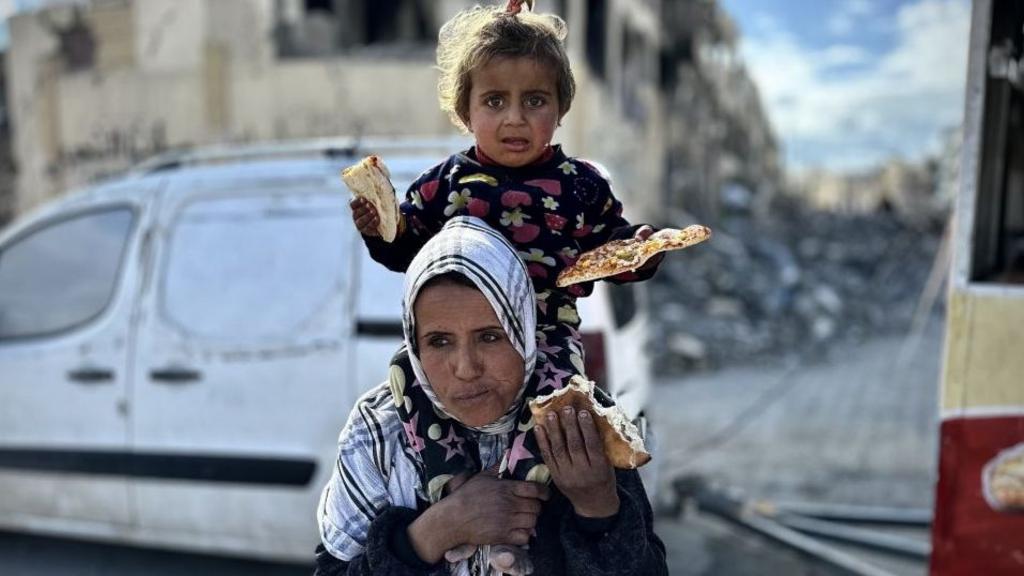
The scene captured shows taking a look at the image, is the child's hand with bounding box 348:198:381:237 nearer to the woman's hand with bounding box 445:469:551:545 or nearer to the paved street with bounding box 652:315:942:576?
the woman's hand with bounding box 445:469:551:545

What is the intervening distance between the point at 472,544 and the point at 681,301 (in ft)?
36.2

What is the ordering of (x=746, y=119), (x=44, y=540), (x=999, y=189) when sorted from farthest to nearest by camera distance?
(x=746, y=119)
(x=44, y=540)
(x=999, y=189)

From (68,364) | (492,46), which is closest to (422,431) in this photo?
(492,46)

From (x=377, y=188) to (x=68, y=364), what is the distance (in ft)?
9.38

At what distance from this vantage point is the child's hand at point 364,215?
1.34 metres

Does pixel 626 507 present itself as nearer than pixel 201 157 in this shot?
Yes

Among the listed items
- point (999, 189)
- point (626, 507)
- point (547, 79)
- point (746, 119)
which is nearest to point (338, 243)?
point (547, 79)

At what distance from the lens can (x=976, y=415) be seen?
2324 millimetres

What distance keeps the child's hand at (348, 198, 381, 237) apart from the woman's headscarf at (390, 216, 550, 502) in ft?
0.37

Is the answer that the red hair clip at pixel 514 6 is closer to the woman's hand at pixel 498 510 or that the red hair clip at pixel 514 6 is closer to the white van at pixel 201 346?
the woman's hand at pixel 498 510

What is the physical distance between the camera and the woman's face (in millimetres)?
1242

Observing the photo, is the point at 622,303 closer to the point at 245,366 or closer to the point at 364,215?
the point at 245,366

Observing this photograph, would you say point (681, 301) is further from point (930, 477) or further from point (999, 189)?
point (999, 189)

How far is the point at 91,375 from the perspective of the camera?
343 cm
